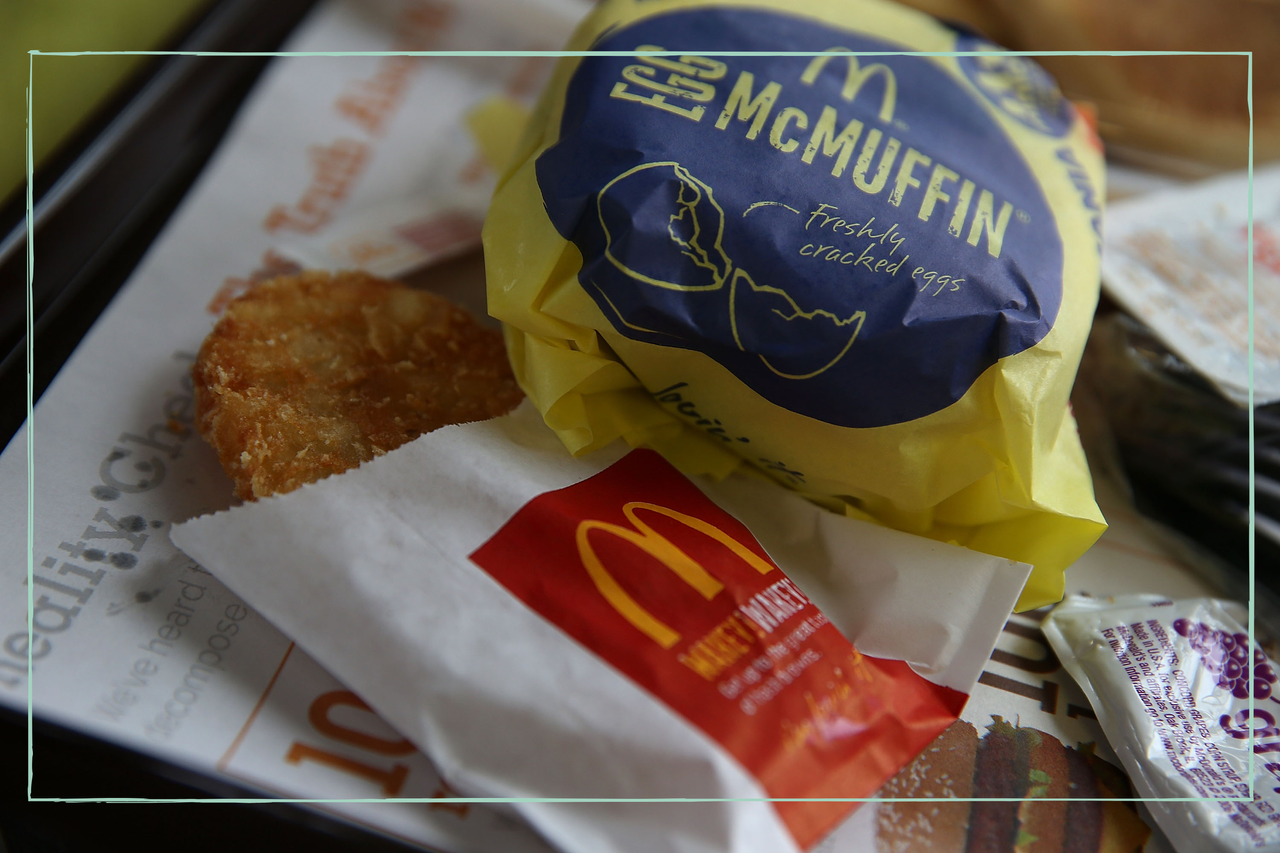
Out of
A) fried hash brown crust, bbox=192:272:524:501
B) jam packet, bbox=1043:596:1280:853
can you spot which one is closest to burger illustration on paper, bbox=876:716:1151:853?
jam packet, bbox=1043:596:1280:853

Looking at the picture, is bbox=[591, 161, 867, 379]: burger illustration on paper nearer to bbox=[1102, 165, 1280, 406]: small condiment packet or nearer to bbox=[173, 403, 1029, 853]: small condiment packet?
bbox=[173, 403, 1029, 853]: small condiment packet

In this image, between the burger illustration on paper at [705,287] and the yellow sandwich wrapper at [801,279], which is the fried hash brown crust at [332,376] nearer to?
the yellow sandwich wrapper at [801,279]

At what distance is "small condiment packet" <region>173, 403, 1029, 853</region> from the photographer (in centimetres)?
52

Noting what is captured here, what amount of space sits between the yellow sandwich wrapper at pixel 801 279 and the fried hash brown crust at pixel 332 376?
0.08 m

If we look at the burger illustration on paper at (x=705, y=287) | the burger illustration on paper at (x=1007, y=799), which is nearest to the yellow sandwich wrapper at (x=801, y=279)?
the burger illustration on paper at (x=705, y=287)

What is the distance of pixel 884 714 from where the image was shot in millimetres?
575

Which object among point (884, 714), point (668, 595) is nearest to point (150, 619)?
point (668, 595)

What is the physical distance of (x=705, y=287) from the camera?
0.59 meters

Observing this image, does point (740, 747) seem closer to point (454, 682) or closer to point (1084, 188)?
point (454, 682)

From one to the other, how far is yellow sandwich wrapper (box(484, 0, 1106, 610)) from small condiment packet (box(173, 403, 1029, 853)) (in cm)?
5

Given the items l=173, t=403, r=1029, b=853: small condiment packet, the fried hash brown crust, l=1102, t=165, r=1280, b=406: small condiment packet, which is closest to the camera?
l=173, t=403, r=1029, b=853: small condiment packet

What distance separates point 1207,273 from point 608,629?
0.74 m

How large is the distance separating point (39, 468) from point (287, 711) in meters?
0.29

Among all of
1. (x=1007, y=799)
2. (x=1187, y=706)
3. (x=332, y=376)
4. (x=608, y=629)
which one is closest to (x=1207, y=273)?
(x=1187, y=706)
